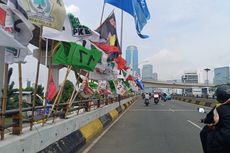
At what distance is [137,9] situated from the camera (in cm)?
2572

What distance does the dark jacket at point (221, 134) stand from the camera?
448 centimetres

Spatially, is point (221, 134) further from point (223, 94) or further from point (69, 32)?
point (69, 32)

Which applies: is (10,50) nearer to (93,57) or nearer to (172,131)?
(93,57)

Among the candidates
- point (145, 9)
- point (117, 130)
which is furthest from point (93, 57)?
point (145, 9)

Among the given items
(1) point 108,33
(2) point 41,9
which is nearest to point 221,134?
(2) point 41,9

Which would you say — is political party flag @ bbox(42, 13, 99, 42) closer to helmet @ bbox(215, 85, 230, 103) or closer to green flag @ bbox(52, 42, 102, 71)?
green flag @ bbox(52, 42, 102, 71)

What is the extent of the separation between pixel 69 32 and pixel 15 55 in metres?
3.34

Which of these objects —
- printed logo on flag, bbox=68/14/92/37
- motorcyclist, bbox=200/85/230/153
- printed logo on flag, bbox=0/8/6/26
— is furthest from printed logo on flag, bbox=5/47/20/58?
printed logo on flag, bbox=68/14/92/37

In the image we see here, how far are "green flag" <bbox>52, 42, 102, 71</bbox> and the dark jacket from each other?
7216 mm

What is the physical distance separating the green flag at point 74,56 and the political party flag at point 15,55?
13.1 ft

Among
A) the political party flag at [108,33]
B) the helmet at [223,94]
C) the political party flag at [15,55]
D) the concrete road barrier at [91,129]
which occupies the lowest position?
the concrete road barrier at [91,129]

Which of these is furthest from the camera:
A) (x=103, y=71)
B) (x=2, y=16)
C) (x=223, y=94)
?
(x=103, y=71)

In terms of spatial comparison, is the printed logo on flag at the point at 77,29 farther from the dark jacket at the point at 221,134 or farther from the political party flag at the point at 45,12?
the dark jacket at the point at 221,134

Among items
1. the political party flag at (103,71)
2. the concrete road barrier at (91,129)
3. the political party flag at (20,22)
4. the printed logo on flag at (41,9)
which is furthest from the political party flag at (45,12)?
the political party flag at (103,71)
